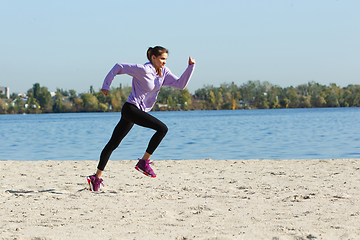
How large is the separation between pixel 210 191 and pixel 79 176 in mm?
3076

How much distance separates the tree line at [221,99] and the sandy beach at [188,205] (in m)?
132

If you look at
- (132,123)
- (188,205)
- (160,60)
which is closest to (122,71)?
(160,60)

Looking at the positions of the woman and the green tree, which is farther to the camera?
the green tree

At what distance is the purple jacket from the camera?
562 centimetres

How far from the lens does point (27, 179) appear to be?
25.6 ft

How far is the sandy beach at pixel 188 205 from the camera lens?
4.05 m

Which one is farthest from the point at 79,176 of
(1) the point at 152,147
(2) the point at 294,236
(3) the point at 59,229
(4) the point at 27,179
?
(2) the point at 294,236

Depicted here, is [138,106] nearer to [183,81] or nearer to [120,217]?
[183,81]

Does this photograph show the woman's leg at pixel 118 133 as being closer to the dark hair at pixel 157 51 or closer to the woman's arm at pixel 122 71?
the woman's arm at pixel 122 71

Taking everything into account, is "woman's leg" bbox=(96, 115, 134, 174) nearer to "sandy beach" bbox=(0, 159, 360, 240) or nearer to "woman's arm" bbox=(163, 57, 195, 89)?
"sandy beach" bbox=(0, 159, 360, 240)

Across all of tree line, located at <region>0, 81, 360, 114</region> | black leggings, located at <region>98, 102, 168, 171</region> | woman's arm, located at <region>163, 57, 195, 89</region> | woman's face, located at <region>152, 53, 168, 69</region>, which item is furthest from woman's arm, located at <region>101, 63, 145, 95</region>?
tree line, located at <region>0, 81, 360, 114</region>

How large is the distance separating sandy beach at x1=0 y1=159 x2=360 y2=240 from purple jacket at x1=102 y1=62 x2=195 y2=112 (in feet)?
4.45

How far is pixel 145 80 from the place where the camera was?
564 centimetres

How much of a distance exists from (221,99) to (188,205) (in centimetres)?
14408
